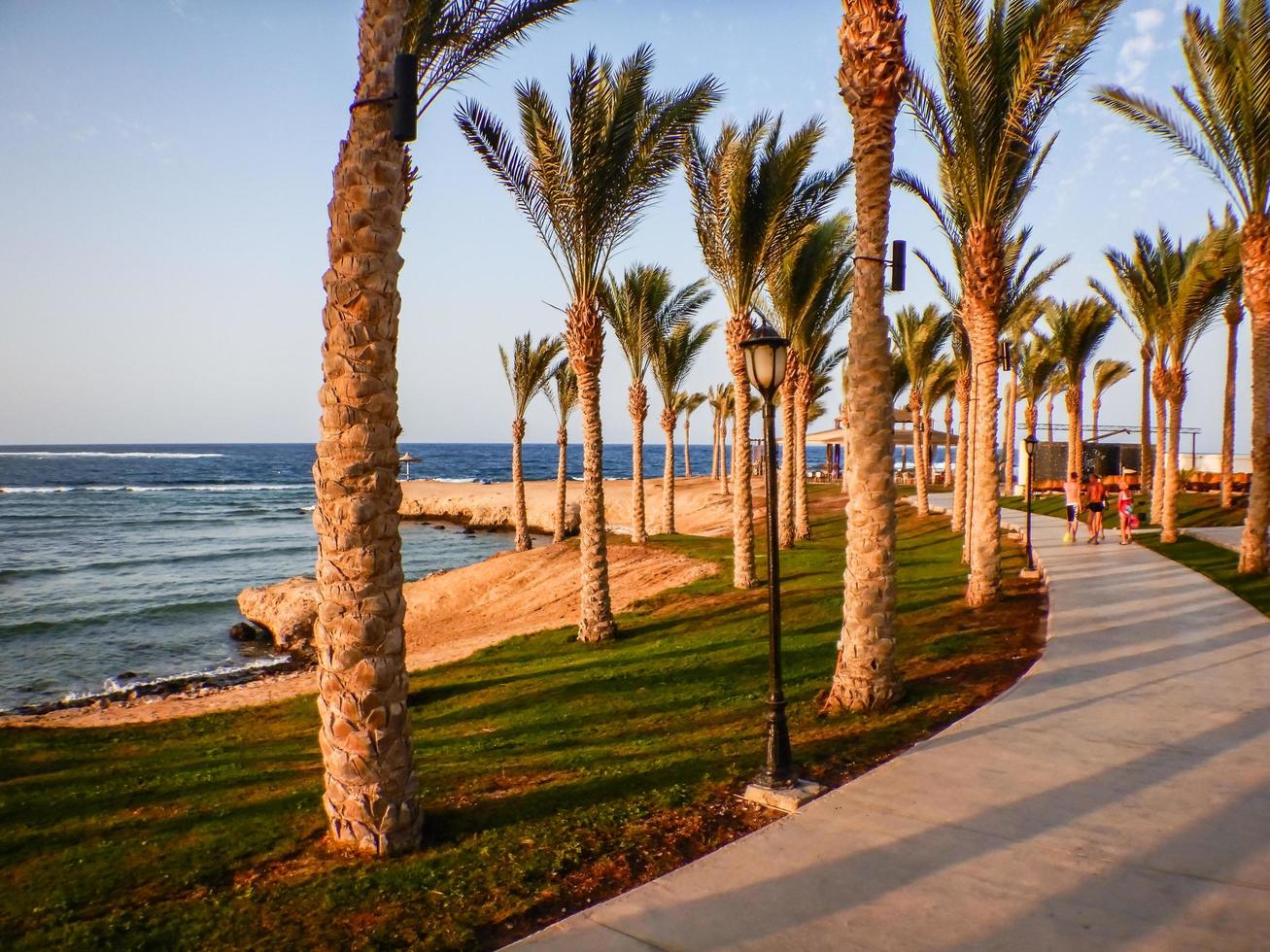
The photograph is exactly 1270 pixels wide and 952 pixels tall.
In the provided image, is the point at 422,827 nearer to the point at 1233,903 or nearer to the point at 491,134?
the point at 1233,903

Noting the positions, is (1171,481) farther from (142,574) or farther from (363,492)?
(142,574)

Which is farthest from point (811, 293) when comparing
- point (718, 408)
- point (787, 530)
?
point (718, 408)

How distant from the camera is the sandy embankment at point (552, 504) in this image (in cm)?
3744

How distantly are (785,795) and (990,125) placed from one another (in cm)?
1039

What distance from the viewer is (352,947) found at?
414 centimetres

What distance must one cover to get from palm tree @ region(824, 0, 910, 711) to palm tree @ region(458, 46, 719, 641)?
4.74 meters

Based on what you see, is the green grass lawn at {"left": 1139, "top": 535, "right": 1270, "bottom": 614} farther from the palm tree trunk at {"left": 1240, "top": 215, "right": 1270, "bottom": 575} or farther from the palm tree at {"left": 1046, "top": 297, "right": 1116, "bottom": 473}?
the palm tree at {"left": 1046, "top": 297, "right": 1116, "bottom": 473}

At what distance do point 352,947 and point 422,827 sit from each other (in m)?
1.36

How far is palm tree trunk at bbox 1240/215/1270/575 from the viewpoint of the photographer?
13.8m

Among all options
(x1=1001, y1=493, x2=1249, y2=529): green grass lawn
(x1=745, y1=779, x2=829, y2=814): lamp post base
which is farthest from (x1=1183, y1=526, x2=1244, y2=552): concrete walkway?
(x1=745, y1=779, x2=829, y2=814): lamp post base

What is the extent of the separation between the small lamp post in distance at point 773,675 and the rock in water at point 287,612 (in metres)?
16.2

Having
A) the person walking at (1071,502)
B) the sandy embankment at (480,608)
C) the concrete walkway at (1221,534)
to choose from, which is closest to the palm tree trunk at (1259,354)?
the concrete walkway at (1221,534)

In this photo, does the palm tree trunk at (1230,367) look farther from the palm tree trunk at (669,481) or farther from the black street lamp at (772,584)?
the black street lamp at (772,584)

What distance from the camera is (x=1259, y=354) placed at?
1399 centimetres
